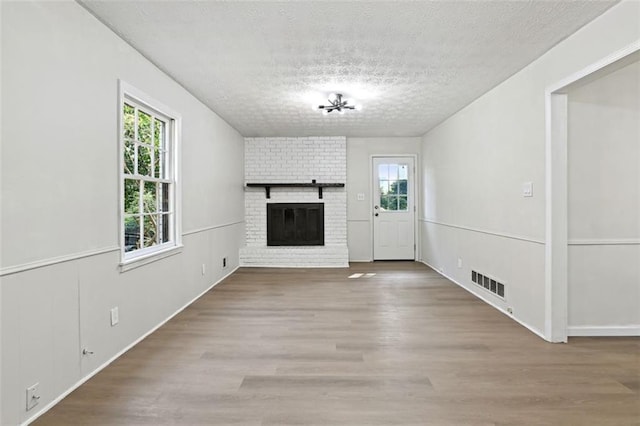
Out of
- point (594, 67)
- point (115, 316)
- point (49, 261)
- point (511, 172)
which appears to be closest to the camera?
point (49, 261)

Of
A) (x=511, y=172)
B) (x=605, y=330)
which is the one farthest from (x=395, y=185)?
(x=605, y=330)

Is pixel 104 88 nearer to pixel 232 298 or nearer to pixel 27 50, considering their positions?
pixel 27 50

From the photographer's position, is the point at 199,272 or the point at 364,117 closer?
the point at 199,272

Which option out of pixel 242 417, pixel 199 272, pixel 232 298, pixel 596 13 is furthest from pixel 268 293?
pixel 596 13

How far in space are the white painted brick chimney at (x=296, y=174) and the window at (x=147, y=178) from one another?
3.30m

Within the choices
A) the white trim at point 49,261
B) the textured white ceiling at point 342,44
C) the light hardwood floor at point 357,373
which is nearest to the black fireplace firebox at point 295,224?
the textured white ceiling at point 342,44

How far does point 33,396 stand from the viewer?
1985mm

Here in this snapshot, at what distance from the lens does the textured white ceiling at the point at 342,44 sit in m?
2.42

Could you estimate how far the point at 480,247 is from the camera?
4488 mm

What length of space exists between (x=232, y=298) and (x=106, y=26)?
3.10m

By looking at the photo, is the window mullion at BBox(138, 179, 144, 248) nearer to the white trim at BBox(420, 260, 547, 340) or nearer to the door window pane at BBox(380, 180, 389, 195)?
the white trim at BBox(420, 260, 547, 340)

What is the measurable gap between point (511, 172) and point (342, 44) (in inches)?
85.2

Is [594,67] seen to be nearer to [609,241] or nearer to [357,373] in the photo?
[609,241]

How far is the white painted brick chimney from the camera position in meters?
7.13
